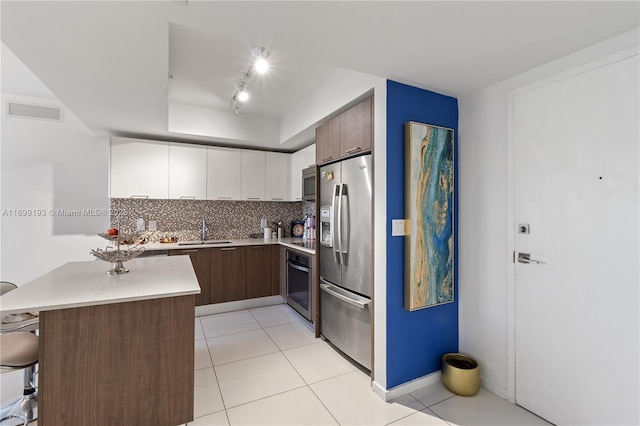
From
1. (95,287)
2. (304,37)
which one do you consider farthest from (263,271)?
(304,37)

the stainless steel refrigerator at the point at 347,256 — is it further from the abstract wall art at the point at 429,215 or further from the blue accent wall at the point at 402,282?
the abstract wall art at the point at 429,215

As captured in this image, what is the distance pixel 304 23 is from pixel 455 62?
108 cm

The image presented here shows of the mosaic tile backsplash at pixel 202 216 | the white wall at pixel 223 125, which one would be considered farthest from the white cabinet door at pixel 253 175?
the mosaic tile backsplash at pixel 202 216

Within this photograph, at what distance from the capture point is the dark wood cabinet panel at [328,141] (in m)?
2.79

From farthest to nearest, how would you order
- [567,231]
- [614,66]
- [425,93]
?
[425,93], [567,231], [614,66]

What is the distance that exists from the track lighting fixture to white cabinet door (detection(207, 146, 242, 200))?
90 cm

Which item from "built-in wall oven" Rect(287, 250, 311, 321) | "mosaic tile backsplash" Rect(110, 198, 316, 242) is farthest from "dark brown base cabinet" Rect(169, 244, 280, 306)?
"mosaic tile backsplash" Rect(110, 198, 316, 242)

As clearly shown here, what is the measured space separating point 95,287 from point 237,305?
250 centimetres

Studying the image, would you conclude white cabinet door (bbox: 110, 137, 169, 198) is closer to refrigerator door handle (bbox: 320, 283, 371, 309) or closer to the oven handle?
the oven handle

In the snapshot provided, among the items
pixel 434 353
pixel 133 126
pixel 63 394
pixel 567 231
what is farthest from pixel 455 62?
pixel 133 126

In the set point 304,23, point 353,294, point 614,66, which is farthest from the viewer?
point 353,294

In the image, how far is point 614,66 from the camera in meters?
1.65

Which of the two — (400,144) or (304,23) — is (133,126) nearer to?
(304,23)

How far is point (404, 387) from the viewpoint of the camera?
2193 mm
